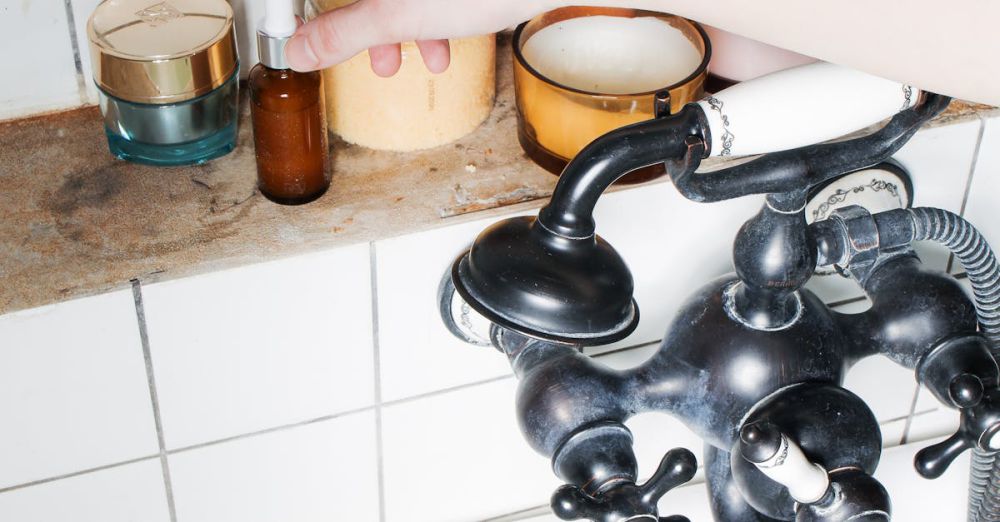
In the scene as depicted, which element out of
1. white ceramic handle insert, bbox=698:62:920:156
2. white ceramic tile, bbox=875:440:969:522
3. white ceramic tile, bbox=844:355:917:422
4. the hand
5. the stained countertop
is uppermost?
the hand

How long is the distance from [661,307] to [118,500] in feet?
1.25

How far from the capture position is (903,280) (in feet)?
2.25

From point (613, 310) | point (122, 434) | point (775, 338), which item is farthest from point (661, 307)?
point (122, 434)

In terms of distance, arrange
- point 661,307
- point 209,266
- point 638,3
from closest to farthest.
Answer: point 638,3, point 209,266, point 661,307

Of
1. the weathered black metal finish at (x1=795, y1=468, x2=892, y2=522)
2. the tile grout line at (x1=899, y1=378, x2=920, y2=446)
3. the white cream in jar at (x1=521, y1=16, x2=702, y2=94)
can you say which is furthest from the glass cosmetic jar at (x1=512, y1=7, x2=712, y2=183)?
the tile grout line at (x1=899, y1=378, x2=920, y2=446)

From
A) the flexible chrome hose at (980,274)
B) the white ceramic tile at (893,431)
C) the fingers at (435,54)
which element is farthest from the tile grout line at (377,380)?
the white ceramic tile at (893,431)

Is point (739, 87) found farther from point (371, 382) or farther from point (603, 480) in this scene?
point (371, 382)

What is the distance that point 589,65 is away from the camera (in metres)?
0.71

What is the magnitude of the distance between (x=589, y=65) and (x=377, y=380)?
0.81ft

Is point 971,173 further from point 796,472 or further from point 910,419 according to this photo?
point 796,472

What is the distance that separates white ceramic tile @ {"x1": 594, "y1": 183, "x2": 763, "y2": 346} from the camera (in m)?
0.70

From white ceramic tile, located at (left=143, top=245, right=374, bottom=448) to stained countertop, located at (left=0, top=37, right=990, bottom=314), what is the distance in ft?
0.05

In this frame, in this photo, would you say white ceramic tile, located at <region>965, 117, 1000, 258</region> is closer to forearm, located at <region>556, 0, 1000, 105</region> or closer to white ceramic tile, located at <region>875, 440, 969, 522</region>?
white ceramic tile, located at <region>875, 440, 969, 522</region>

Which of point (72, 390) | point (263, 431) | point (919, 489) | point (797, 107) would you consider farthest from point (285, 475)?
point (919, 489)
